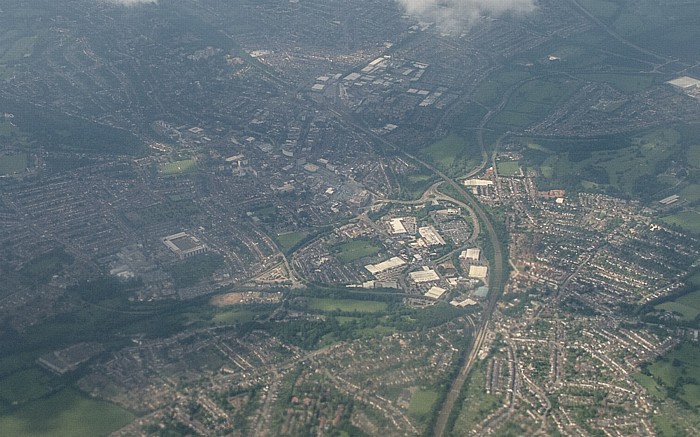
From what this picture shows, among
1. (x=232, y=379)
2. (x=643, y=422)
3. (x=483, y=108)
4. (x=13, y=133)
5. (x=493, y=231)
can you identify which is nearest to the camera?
(x=643, y=422)

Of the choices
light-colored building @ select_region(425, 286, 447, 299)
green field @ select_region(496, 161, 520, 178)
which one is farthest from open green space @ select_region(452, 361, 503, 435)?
green field @ select_region(496, 161, 520, 178)

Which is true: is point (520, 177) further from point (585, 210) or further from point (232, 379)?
point (232, 379)

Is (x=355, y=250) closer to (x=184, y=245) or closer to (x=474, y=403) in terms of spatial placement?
(x=184, y=245)

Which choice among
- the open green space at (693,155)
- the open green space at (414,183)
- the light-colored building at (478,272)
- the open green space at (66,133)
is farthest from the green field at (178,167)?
the open green space at (693,155)

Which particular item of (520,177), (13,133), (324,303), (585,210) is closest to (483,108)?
(520,177)

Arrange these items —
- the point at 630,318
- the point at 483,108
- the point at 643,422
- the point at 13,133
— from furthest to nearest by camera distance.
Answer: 1. the point at 483,108
2. the point at 13,133
3. the point at 630,318
4. the point at 643,422
